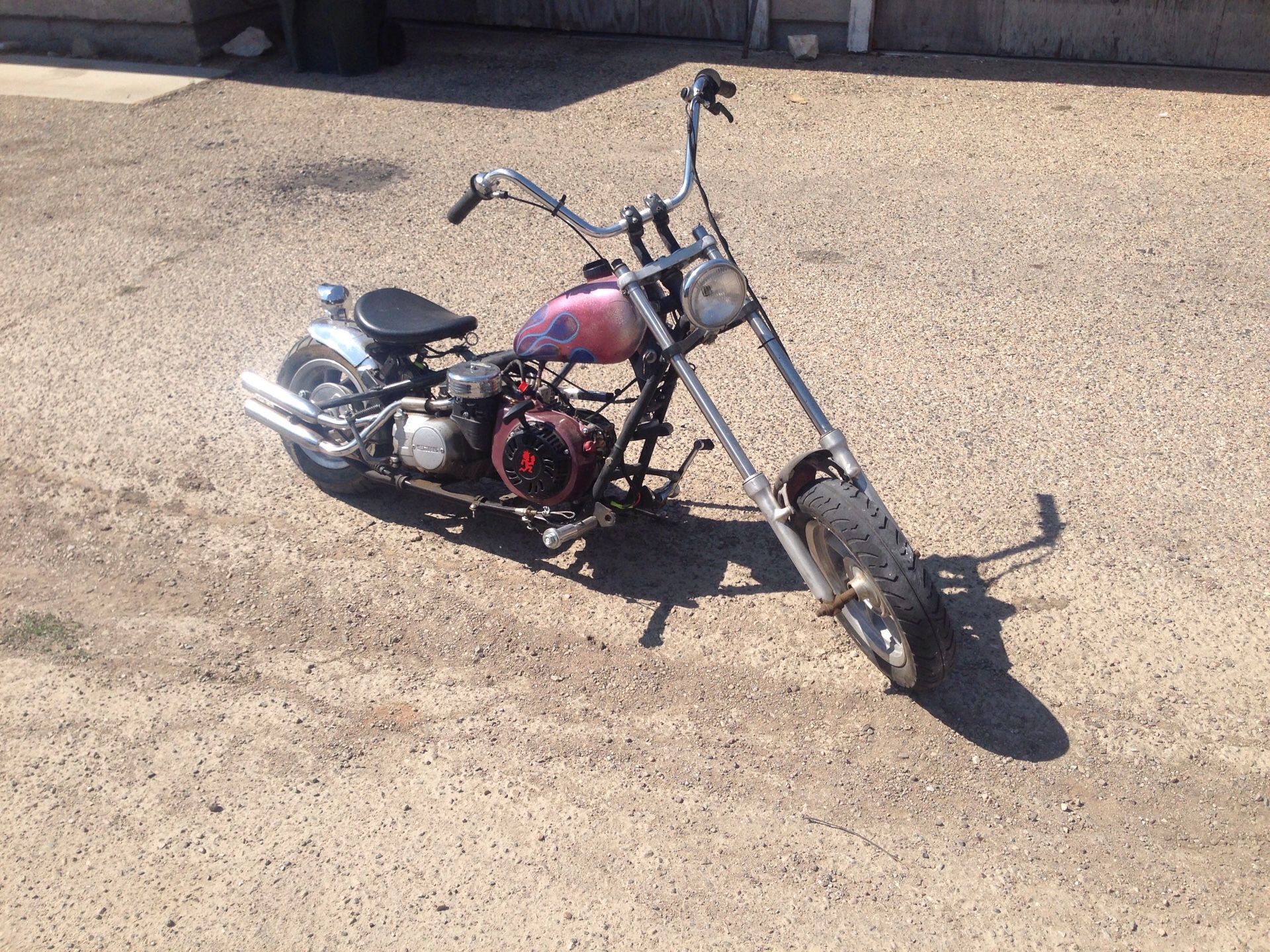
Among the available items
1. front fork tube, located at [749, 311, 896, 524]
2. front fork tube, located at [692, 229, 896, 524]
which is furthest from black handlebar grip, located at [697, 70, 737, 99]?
front fork tube, located at [749, 311, 896, 524]

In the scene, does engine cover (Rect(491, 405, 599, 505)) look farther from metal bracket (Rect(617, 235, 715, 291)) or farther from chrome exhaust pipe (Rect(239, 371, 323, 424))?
chrome exhaust pipe (Rect(239, 371, 323, 424))

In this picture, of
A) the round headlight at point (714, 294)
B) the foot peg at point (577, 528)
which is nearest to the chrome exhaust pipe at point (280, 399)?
the foot peg at point (577, 528)

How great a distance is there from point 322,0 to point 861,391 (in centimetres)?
725

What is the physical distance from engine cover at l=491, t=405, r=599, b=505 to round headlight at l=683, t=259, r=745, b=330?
27.6 inches

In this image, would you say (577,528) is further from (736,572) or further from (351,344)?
(351,344)

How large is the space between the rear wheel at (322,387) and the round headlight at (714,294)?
1.62 metres

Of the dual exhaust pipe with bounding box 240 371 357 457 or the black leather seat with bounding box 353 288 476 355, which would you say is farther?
the dual exhaust pipe with bounding box 240 371 357 457

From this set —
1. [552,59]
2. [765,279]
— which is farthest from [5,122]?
[765,279]

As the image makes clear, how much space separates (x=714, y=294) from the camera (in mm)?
3605

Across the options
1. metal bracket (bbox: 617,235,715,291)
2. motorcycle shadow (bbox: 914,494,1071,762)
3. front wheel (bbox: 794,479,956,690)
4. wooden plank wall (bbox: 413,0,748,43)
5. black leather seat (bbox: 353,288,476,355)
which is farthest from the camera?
wooden plank wall (bbox: 413,0,748,43)

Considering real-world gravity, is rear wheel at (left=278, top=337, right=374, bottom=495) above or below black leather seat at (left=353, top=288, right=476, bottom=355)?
below

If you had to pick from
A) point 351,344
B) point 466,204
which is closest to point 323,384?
point 351,344

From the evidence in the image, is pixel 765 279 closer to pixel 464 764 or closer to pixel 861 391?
pixel 861 391

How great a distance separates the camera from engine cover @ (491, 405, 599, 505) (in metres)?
4.06
